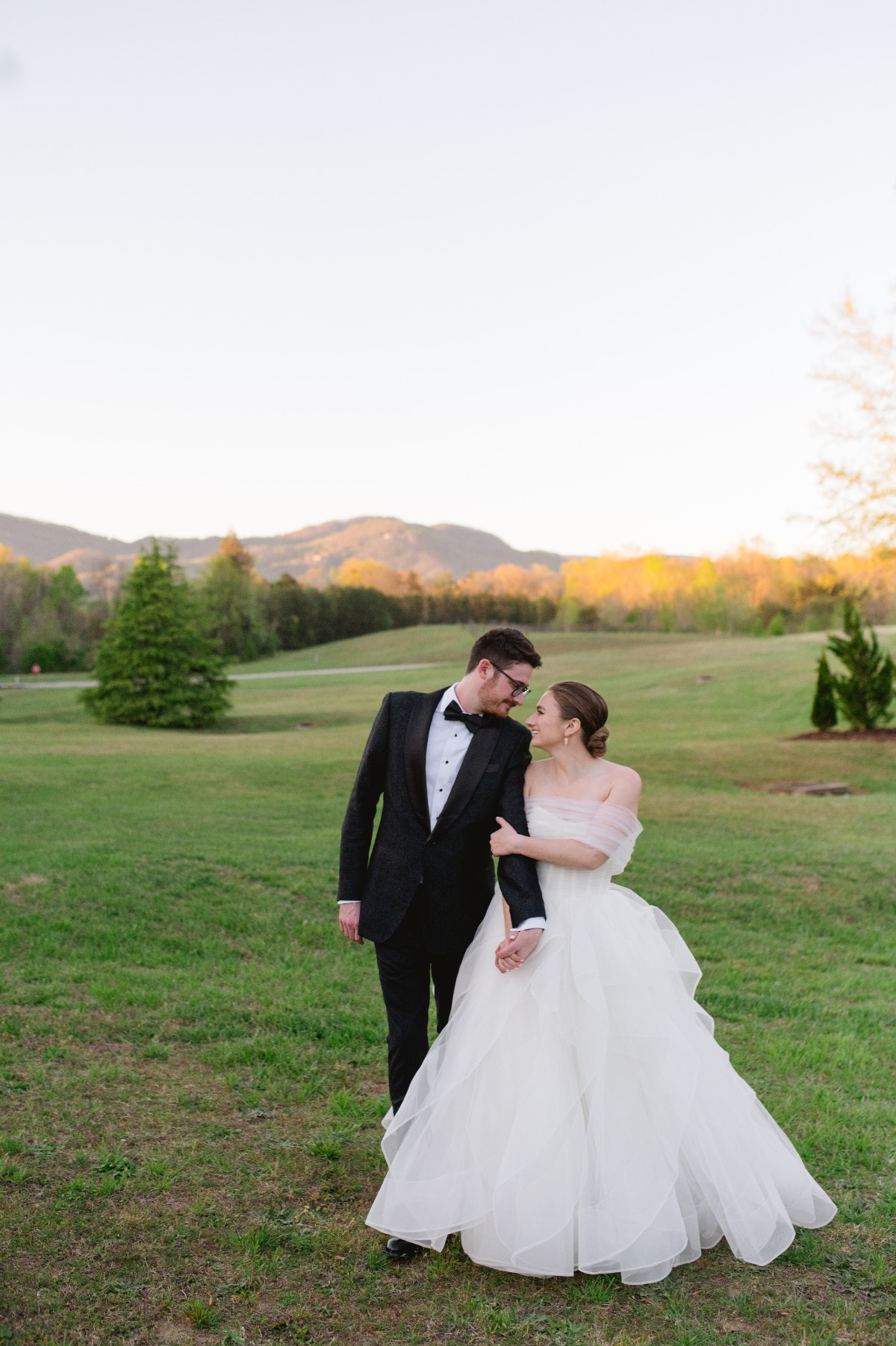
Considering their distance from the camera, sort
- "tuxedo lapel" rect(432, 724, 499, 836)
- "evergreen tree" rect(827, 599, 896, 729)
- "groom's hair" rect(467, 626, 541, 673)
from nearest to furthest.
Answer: "groom's hair" rect(467, 626, 541, 673) → "tuxedo lapel" rect(432, 724, 499, 836) → "evergreen tree" rect(827, 599, 896, 729)

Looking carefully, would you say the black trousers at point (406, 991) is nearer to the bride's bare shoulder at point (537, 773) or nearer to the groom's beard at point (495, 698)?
the bride's bare shoulder at point (537, 773)

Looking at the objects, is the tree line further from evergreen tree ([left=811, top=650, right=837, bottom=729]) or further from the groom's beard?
the groom's beard

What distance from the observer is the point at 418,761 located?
4.11 meters

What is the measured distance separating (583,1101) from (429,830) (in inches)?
46.1

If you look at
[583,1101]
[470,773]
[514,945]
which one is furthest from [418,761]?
[583,1101]

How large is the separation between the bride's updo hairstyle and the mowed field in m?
2.02

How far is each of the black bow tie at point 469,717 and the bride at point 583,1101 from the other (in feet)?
0.69

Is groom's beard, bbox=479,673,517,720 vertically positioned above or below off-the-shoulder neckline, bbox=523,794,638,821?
above

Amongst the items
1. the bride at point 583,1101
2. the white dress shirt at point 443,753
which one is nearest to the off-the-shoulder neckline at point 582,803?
the bride at point 583,1101

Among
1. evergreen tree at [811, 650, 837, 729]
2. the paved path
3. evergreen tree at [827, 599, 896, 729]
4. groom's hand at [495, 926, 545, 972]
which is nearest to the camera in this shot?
groom's hand at [495, 926, 545, 972]

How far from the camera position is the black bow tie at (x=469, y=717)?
407 cm

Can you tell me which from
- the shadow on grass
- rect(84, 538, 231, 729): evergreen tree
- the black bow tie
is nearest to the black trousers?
the black bow tie

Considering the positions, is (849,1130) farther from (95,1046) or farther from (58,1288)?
(95,1046)

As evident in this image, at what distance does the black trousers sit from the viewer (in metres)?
4.24
